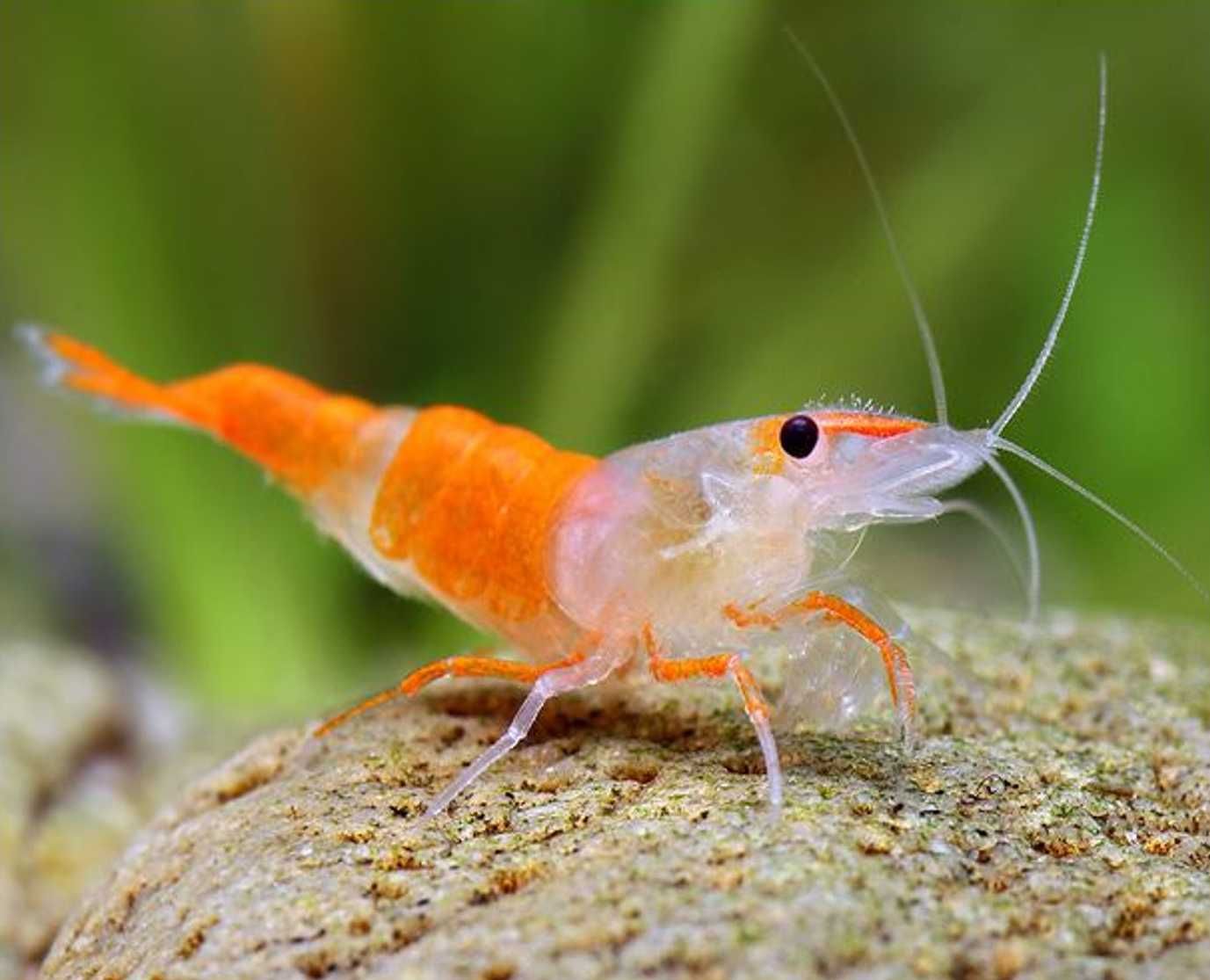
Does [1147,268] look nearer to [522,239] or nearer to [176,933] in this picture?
[522,239]

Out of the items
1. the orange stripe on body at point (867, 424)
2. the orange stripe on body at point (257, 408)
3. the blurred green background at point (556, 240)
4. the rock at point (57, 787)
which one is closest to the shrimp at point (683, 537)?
the orange stripe on body at point (867, 424)

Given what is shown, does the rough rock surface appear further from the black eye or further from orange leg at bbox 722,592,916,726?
the black eye

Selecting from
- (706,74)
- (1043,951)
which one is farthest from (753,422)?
(706,74)

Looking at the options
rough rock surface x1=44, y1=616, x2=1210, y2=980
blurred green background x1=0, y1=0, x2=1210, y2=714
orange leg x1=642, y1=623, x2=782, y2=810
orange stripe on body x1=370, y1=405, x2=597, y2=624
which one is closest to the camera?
rough rock surface x1=44, y1=616, x2=1210, y2=980

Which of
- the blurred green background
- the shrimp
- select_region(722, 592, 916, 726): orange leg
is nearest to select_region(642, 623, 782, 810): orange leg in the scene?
the shrimp

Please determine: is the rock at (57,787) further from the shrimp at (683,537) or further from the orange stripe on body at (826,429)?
the orange stripe on body at (826,429)

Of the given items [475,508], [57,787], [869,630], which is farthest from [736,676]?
[57,787]
